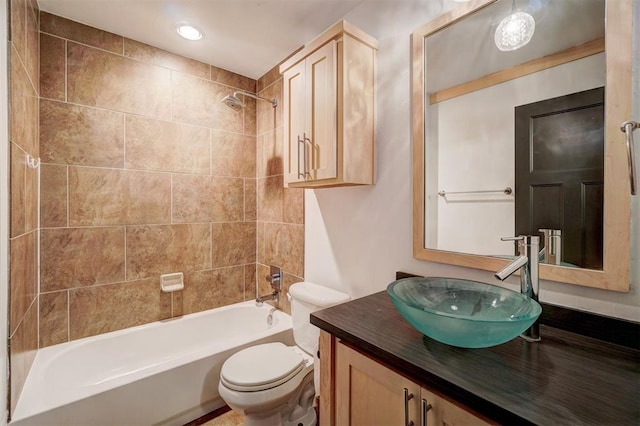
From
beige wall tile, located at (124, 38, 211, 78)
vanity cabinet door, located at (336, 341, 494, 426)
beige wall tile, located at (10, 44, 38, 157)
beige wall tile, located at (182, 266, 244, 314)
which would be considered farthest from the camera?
beige wall tile, located at (182, 266, 244, 314)

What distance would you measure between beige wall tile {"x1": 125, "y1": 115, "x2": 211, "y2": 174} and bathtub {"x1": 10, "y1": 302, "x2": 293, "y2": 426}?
1.19 m

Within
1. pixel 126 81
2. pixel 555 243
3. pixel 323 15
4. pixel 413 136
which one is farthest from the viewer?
pixel 126 81

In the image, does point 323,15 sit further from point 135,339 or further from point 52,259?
point 135,339

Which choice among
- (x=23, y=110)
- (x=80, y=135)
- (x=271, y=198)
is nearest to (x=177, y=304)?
(x=271, y=198)

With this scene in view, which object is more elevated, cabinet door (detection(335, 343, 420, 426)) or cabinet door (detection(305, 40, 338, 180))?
cabinet door (detection(305, 40, 338, 180))

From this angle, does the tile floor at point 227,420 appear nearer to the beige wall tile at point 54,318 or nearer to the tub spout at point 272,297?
the tub spout at point 272,297

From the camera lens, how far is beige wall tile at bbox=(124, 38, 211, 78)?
6.59 feet

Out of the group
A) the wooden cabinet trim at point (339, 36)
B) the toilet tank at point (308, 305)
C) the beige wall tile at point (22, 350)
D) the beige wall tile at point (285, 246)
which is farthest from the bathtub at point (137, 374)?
the wooden cabinet trim at point (339, 36)

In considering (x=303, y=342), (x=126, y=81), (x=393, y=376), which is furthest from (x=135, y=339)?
(x=393, y=376)

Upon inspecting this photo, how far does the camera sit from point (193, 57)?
87.9 inches

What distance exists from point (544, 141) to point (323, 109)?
938 millimetres

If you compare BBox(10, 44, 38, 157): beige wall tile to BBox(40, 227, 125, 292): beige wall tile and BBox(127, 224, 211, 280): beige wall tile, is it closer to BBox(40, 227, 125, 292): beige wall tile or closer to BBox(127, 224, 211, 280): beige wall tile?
BBox(40, 227, 125, 292): beige wall tile

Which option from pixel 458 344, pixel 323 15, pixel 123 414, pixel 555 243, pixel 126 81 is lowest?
pixel 123 414

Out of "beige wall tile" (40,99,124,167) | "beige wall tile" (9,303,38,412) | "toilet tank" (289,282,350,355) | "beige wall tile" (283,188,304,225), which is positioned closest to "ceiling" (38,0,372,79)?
"beige wall tile" (40,99,124,167)
